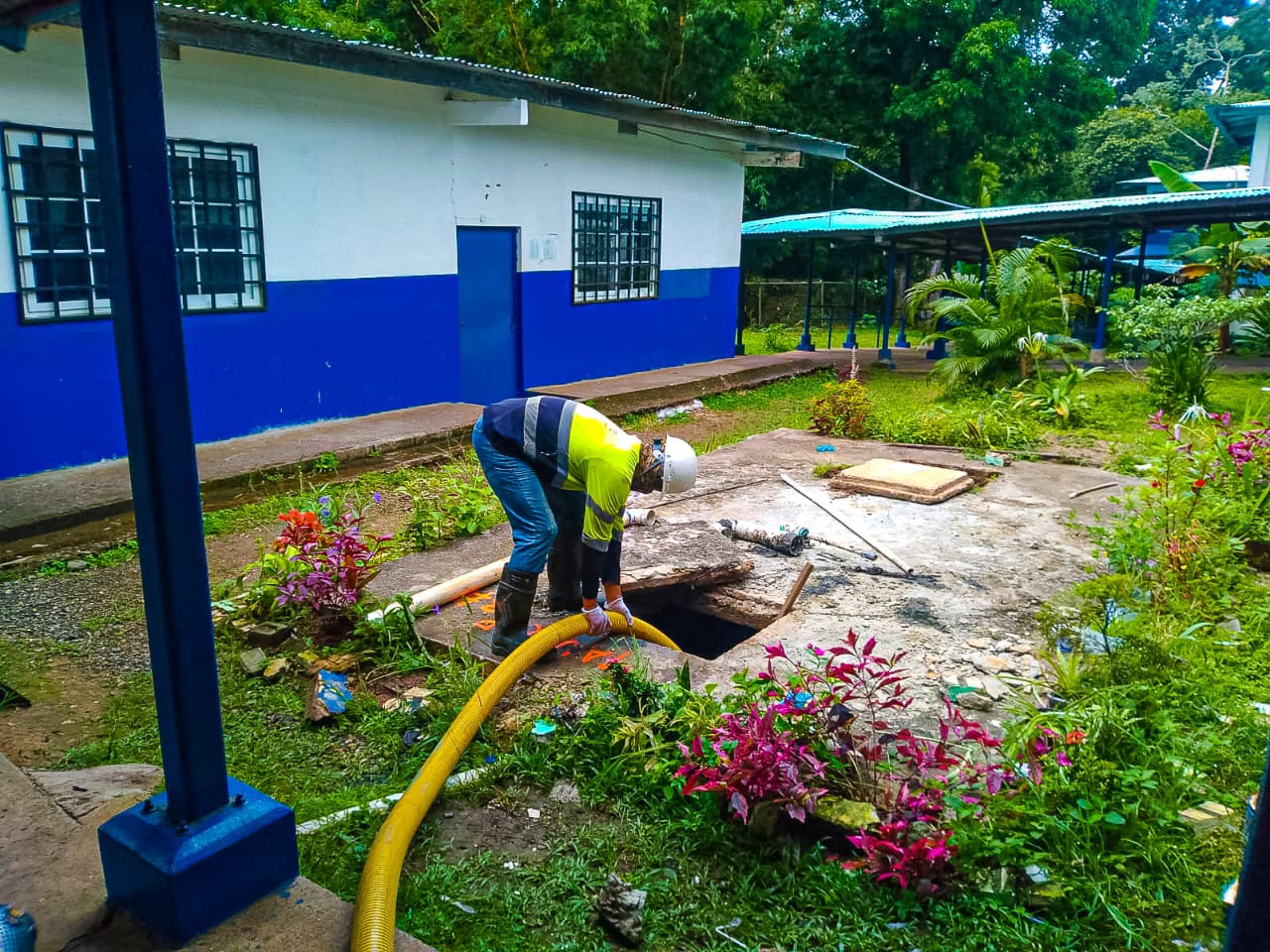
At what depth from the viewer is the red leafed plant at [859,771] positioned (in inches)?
121

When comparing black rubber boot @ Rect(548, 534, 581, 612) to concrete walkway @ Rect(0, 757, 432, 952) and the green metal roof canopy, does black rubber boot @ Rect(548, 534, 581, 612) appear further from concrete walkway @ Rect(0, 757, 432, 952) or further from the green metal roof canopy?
the green metal roof canopy

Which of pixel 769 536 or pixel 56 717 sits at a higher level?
pixel 769 536

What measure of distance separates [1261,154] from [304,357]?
19.5m

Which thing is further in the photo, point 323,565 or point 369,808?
point 323,565

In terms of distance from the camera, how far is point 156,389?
235cm

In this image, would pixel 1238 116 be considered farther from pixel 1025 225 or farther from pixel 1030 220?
pixel 1030 220

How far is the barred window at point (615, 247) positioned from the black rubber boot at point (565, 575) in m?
7.61

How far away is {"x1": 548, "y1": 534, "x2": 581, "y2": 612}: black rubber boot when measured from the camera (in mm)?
5008

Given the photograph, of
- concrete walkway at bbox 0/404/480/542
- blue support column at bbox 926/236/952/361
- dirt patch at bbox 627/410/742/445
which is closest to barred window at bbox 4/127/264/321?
concrete walkway at bbox 0/404/480/542

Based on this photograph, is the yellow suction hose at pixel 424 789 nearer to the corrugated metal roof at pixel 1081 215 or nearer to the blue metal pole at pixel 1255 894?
the blue metal pole at pixel 1255 894

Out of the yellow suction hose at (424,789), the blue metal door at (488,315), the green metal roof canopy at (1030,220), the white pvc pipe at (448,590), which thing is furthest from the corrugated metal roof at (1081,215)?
the yellow suction hose at (424,789)

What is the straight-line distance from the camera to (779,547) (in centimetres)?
632

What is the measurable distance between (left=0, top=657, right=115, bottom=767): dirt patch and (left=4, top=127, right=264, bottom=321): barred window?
292 centimetres

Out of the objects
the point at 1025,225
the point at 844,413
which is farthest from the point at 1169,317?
the point at 1025,225
